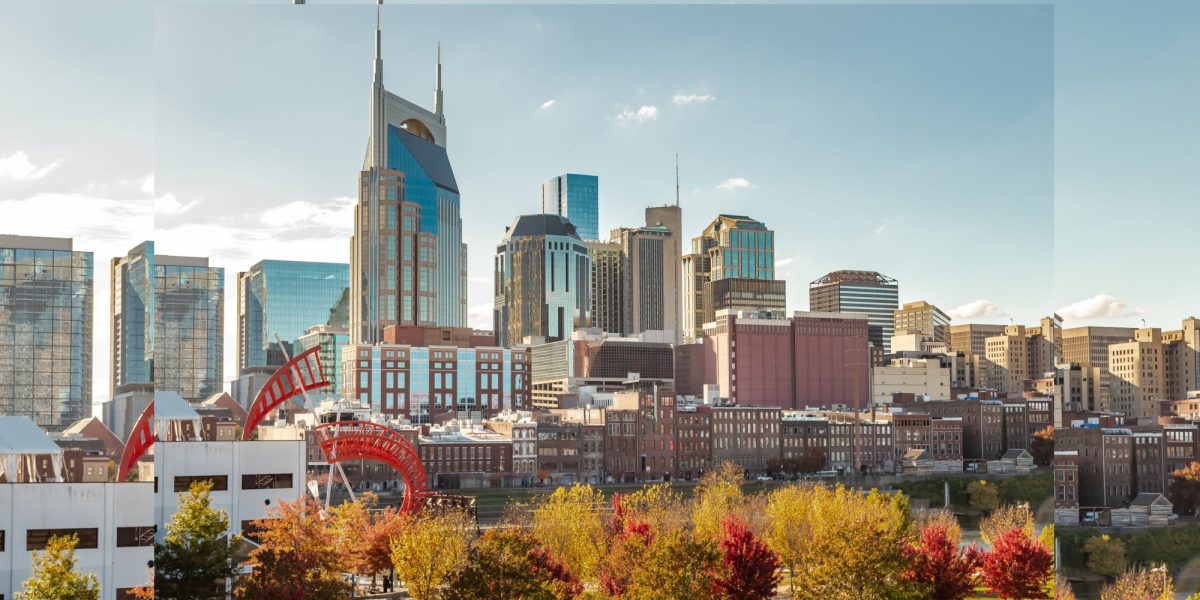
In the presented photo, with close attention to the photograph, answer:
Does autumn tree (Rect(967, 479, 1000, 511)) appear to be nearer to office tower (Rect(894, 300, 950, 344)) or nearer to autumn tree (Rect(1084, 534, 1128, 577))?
office tower (Rect(894, 300, 950, 344))

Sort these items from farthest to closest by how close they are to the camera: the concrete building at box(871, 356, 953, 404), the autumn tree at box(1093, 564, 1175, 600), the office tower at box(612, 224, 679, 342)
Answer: the concrete building at box(871, 356, 953, 404) < the autumn tree at box(1093, 564, 1175, 600) < the office tower at box(612, 224, 679, 342)

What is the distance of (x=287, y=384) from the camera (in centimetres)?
832

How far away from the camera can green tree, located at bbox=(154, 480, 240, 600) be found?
23.2 feet

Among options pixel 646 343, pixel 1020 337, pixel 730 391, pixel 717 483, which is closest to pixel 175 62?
pixel 717 483

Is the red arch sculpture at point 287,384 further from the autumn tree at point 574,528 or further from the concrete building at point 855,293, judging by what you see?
the concrete building at point 855,293

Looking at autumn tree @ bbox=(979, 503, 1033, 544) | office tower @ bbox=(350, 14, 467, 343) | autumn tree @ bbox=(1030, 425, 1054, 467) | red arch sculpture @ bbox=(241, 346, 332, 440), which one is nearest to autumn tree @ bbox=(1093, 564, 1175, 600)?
autumn tree @ bbox=(1030, 425, 1054, 467)

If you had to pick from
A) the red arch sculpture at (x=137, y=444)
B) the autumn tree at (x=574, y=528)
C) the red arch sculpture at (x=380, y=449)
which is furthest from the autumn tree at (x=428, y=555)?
the red arch sculpture at (x=137, y=444)

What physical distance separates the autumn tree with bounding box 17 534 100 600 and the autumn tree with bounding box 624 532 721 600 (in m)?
3.80

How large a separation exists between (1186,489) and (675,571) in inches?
688

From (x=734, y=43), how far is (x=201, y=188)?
13.0 feet

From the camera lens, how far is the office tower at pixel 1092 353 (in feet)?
105

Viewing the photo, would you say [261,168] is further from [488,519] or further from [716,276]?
[716,276]

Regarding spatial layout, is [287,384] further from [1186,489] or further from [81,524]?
[1186,489]

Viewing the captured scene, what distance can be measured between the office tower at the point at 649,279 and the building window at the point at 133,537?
5.05m
